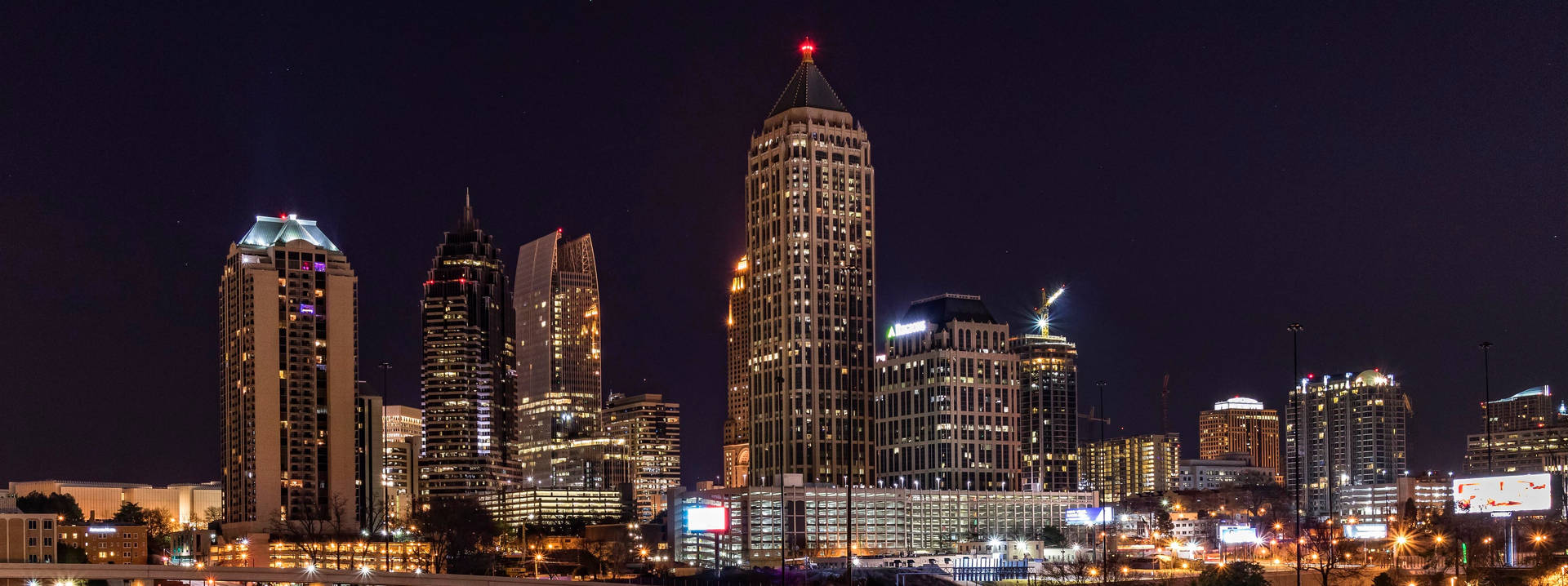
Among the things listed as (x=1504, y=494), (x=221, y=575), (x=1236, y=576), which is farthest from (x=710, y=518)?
(x=1504, y=494)

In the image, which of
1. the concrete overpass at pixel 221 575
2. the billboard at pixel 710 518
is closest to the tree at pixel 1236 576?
the concrete overpass at pixel 221 575

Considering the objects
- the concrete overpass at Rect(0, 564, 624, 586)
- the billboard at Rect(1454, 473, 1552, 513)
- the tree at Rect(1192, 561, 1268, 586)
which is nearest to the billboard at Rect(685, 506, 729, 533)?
the concrete overpass at Rect(0, 564, 624, 586)


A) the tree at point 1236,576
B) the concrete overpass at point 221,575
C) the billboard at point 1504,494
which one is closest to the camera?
the tree at point 1236,576

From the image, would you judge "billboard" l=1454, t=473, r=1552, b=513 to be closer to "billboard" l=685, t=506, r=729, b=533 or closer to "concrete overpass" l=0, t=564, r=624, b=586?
"billboard" l=685, t=506, r=729, b=533

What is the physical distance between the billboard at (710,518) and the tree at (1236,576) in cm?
6226

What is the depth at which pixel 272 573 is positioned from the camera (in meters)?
159

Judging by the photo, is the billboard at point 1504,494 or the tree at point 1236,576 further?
the billboard at point 1504,494

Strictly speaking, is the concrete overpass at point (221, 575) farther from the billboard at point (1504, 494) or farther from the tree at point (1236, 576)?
the billboard at point (1504, 494)

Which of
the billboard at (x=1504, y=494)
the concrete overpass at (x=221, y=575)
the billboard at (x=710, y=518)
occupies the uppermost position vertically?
the billboard at (x=1504, y=494)

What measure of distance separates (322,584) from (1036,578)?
77.0 m

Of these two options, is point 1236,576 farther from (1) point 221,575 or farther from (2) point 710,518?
(1) point 221,575

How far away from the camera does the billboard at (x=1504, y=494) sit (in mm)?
149375

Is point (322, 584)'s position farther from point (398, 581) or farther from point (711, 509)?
point (711, 509)

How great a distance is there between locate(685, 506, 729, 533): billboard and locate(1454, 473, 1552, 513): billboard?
7363cm
